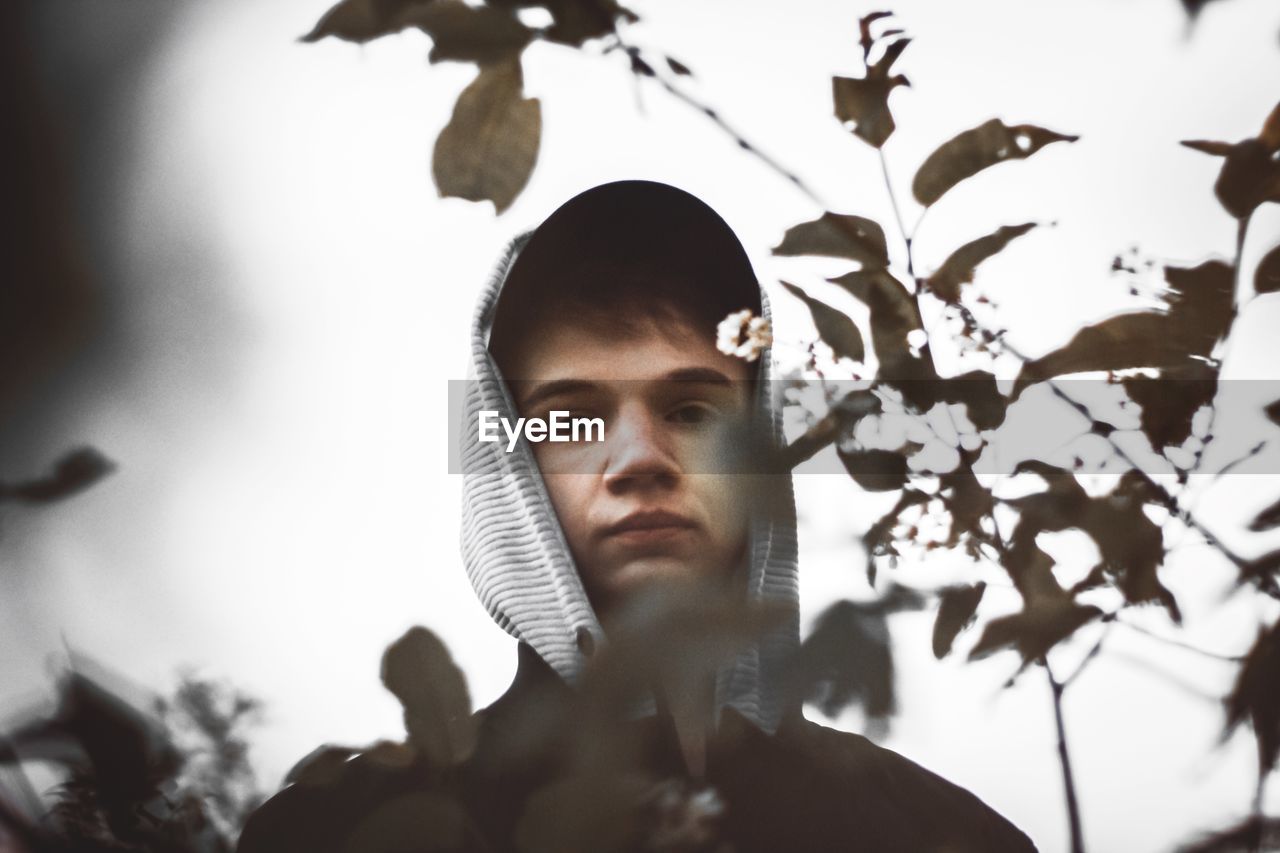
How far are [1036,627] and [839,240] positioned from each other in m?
0.20

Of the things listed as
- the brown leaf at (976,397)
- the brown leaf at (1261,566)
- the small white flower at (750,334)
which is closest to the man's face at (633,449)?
the small white flower at (750,334)

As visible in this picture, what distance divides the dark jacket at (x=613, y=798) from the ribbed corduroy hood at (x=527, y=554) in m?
0.07

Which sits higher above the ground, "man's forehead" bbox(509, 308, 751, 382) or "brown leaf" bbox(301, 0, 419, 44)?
"brown leaf" bbox(301, 0, 419, 44)

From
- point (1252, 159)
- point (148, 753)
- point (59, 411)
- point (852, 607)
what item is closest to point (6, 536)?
point (59, 411)

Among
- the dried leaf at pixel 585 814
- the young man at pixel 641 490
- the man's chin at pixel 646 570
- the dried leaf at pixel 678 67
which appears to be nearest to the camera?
the dried leaf at pixel 585 814

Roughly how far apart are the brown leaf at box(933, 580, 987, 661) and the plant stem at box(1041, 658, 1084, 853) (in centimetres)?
5

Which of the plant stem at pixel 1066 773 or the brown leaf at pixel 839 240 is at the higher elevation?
the brown leaf at pixel 839 240

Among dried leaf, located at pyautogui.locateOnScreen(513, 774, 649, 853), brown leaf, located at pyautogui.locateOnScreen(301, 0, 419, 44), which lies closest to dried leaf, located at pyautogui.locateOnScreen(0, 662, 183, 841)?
dried leaf, located at pyautogui.locateOnScreen(513, 774, 649, 853)

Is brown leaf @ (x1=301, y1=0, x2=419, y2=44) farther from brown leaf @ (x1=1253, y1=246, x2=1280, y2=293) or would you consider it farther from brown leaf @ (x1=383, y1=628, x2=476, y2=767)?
brown leaf @ (x1=1253, y1=246, x2=1280, y2=293)

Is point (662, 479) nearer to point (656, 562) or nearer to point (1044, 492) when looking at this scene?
point (656, 562)

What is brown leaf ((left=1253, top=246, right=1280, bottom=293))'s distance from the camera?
448 mm

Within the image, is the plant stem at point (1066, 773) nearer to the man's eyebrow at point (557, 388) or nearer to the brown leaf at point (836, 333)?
the brown leaf at point (836, 333)

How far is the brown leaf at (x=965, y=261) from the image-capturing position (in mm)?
456

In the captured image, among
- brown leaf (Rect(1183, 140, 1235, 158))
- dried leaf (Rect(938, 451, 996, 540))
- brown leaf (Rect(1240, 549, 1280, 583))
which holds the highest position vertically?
brown leaf (Rect(1183, 140, 1235, 158))
